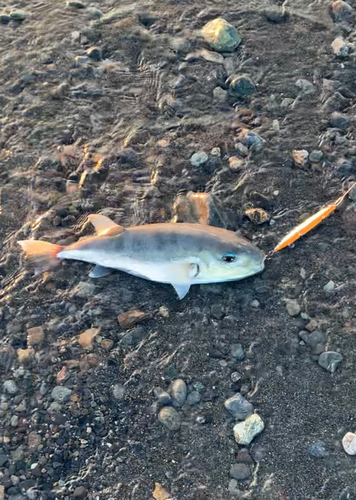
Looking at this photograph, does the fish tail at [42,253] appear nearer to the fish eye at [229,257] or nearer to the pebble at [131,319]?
the pebble at [131,319]

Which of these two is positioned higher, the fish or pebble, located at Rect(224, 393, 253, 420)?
the fish

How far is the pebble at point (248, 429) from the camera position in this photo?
360 centimetres

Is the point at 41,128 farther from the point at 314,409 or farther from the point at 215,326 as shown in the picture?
the point at 314,409

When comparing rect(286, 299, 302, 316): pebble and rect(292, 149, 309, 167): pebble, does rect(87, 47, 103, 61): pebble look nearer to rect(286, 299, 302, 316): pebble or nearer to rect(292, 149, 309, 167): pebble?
rect(292, 149, 309, 167): pebble

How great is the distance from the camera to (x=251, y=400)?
148 inches

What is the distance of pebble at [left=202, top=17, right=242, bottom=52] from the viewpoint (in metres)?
5.71

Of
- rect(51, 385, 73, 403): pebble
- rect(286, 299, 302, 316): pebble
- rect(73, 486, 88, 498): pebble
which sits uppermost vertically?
rect(286, 299, 302, 316): pebble

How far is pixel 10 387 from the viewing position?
12.5 feet

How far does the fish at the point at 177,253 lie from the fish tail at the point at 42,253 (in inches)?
6.5

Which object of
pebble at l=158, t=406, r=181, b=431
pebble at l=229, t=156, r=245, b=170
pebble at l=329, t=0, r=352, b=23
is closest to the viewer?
pebble at l=158, t=406, r=181, b=431

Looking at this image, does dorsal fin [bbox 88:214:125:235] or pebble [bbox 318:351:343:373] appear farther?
dorsal fin [bbox 88:214:125:235]

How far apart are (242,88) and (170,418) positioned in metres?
3.37

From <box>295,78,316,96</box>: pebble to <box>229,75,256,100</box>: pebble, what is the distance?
1.56 ft

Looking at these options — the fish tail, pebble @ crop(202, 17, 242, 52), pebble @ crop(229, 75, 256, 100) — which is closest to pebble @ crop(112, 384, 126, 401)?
the fish tail
